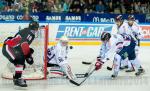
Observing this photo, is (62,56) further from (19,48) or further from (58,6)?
(58,6)

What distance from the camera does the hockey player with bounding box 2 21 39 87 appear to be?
321 inches

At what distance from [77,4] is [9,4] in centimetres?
200

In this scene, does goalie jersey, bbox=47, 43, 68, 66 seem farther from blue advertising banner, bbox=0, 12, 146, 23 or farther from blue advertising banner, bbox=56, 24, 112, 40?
blue advertising banner, bbox=0, 12, 146, 23

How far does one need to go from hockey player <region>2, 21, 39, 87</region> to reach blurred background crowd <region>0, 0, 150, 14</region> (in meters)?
6.01

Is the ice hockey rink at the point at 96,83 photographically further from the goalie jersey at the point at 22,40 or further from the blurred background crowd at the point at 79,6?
the blurred background crowd at the point at 79,6

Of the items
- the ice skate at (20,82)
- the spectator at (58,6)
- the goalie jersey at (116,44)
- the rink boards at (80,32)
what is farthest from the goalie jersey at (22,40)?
the spectator at (58,6)

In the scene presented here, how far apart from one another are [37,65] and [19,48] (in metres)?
0.98

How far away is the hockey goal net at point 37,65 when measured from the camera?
8.86 metres

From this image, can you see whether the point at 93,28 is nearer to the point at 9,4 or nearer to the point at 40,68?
the point at 9,4

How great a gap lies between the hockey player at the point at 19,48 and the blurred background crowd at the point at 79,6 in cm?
601

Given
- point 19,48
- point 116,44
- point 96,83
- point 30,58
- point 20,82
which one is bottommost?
point 96,83

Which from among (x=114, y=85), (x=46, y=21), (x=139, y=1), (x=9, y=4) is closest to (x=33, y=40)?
(x=114, y=85)

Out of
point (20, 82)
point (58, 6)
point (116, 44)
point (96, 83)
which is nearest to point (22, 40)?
point (20, 82)

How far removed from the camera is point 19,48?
817 cm
